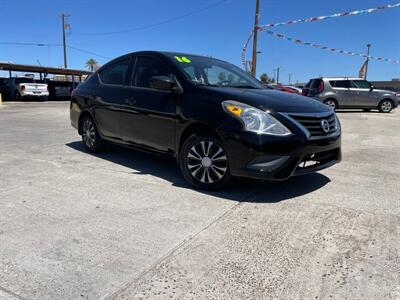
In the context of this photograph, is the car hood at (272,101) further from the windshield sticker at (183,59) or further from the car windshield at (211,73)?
the windshield sticker at (183,59)

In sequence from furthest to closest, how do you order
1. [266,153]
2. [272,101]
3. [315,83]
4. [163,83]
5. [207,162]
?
1. [315,83]
2. [163,83]
3. [207,162]
4. [272,101]
5. [266,153]

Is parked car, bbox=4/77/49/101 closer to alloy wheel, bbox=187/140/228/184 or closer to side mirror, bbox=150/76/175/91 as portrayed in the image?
side mirror, bbox=150/76/175/91

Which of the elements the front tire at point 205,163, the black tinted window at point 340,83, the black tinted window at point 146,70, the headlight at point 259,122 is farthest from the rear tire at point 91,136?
the black tinted window at point 340,83

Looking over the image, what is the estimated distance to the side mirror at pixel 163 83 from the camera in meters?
4.41

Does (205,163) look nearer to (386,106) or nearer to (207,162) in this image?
(207,162)

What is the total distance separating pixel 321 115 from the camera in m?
4.14

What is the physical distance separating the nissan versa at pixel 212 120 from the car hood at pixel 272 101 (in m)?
0.01

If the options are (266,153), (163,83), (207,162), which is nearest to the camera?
(266,153)

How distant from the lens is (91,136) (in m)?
6.21

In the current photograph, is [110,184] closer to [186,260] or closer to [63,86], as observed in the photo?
[186,260]

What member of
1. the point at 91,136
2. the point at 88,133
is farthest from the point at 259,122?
the point at 88,133

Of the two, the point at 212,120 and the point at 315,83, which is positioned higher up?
the point at 315,83

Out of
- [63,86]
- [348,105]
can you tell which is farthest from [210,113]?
[63,86]

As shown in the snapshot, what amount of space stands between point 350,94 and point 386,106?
6.85ft
